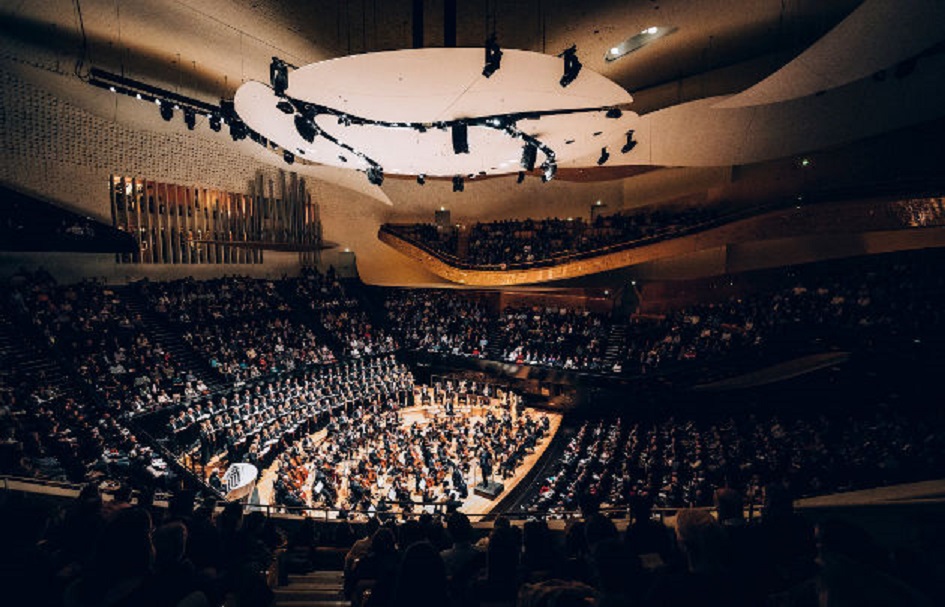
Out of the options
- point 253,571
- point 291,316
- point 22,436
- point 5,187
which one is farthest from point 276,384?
point 253,571

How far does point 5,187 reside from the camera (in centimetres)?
1126

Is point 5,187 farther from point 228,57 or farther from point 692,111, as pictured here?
point 692,111

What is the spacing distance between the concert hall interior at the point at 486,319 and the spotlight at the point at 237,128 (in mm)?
95

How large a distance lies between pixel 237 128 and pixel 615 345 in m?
13.3

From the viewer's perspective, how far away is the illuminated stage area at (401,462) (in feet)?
33.4

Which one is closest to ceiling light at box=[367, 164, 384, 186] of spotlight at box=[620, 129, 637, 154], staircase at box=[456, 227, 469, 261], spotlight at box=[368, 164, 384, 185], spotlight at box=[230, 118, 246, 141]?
spotlight at box=[368, 164, 384, 185]

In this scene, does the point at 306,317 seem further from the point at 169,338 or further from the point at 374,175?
the point at 374,175

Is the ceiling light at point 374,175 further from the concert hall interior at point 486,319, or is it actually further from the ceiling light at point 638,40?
the ceiling light at point 638,40

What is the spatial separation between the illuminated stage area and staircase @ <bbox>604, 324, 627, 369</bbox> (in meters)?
2.92

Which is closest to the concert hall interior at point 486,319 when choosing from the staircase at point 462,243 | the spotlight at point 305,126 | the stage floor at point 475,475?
the stage floor at point 475,475

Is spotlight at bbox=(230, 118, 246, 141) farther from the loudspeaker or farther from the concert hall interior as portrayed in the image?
the loudspeaker

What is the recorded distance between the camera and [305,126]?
7.79 metres

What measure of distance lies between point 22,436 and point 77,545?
7662 mm

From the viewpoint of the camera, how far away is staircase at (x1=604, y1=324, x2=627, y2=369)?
15.6 m
